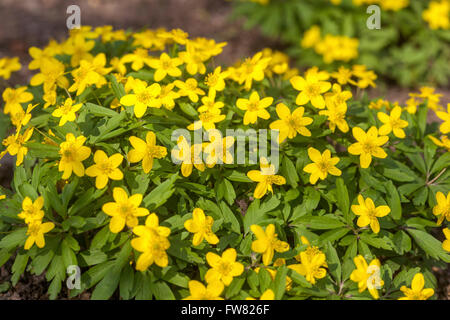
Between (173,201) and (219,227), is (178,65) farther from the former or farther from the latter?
(219,227)

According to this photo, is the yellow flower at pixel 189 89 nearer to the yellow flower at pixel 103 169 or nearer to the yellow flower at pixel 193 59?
the yellow flower at pixel 193 59

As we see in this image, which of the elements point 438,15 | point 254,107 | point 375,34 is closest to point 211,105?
point 254,107

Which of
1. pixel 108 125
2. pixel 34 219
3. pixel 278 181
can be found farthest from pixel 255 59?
pixel 34 219

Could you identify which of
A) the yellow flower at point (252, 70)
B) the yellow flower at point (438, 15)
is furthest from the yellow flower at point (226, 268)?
the yellow flower at point (438, 15)

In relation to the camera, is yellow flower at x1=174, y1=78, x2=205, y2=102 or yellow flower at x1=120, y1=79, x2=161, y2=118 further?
yellow flower at x1=174, y1=78, x2=205, y2=102

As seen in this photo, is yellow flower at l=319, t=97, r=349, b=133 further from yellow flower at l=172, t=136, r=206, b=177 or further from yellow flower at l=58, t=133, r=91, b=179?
yellow flower at l=58, t=133, r=91, b=179

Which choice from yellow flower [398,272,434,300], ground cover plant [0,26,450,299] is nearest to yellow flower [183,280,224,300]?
ground cover plant [0,26,450,299]
